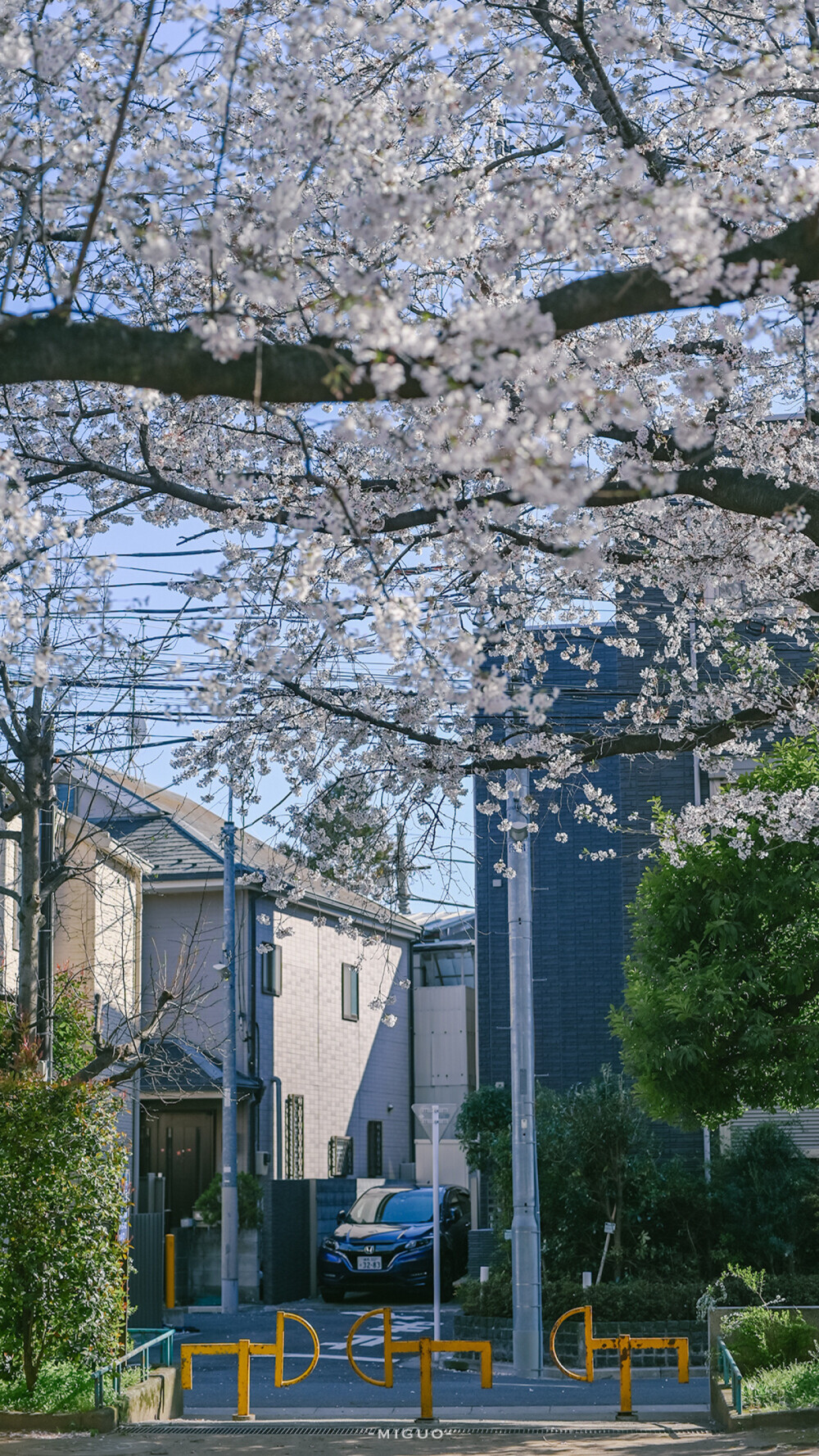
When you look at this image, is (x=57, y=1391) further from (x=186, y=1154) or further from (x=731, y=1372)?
(x=186, y=1154)

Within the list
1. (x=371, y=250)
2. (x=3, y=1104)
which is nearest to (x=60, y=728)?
(x=3, y=1104)

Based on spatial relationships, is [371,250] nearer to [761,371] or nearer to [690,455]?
[690,455]

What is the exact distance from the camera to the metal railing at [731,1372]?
32.7ft

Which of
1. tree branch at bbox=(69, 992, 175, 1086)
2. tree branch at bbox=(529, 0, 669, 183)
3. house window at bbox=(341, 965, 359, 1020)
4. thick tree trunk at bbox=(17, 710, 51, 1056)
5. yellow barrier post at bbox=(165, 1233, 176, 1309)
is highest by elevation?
tree branch at bbox=(529, 0, 669, 183)

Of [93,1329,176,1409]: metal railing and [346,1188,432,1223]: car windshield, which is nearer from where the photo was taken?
[93,1329,176,1409]: metal railing

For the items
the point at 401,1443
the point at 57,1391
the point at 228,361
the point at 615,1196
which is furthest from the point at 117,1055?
the point at 228,361

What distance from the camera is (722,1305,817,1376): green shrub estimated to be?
1101 cm

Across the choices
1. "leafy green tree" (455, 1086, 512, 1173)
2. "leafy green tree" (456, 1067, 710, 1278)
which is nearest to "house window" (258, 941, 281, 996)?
"leafy green tree" (455, 1086, 512, 1173)

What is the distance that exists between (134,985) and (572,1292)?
21.2ft

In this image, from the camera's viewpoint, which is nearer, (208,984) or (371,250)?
(371,250)

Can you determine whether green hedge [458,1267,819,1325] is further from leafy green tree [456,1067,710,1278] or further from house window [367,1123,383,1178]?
house window [367,1123,383,1178]

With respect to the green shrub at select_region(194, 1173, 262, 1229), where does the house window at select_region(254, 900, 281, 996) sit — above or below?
above

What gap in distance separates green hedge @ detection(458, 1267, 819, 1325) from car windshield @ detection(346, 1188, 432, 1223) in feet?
17.8

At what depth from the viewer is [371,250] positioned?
707cm
